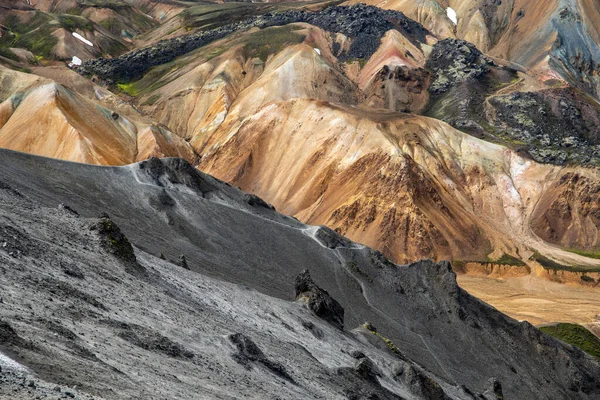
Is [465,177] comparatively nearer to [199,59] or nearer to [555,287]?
[555,287]

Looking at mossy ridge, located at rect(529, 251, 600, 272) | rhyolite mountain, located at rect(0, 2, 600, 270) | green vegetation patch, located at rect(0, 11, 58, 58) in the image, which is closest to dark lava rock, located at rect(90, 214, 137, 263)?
rhyolite mountain, located at rect(0, 2, 600, 270)

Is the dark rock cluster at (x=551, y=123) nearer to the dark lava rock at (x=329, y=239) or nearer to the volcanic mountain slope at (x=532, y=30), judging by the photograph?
the volcanic mountain slope at (x=532, y=30)

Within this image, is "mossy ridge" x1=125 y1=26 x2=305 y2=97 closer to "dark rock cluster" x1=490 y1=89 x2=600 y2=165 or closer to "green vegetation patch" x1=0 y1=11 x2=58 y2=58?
"green vegetation patch" x1=0 y1=11 x2=58 y2=58

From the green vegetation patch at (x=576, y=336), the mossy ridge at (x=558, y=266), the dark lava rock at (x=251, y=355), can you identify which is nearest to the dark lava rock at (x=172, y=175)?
the green vegetation patch at (x=576, y=336)

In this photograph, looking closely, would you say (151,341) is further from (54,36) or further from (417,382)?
(54,36)

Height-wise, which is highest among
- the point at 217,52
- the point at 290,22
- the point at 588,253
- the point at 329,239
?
the point at 290,22

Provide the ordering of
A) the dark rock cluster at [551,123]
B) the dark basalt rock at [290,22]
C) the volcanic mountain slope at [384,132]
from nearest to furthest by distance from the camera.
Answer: the volcanic mountain slope at [384,132], the dark rock cluster at [551,123], the dark basalt rock at [290,22]

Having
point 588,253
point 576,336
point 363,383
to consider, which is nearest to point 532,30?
point 588,253
